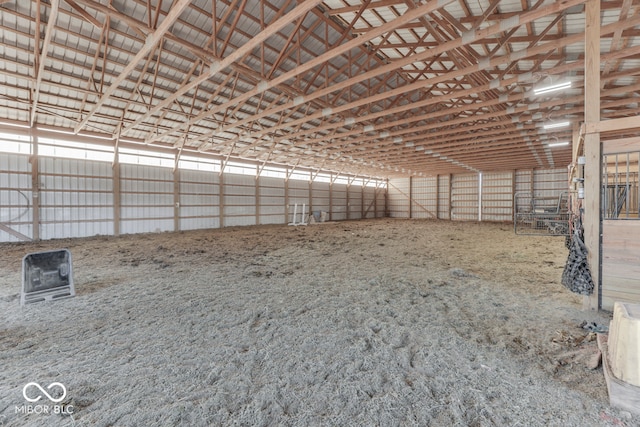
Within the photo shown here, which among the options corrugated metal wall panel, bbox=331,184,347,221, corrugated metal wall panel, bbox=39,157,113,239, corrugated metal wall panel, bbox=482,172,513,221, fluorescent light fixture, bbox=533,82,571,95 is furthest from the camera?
corrugated metal wall panel, bbox=331,184,347,221

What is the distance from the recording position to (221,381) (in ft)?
7.81

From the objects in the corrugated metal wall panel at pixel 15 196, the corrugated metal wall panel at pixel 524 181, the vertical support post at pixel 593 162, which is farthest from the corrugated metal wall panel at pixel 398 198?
the corrugated metal wall panel at pixel 15 196

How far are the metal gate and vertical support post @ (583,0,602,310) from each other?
5.04 m

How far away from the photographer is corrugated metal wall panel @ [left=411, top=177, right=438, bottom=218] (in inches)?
1157

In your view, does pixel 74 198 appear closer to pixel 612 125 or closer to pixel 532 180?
pixel 612 125

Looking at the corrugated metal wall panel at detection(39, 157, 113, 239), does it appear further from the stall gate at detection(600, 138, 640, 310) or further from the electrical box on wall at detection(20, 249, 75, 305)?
the stall gate at detection(600, 138, 640, 310)

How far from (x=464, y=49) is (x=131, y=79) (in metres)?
11.4

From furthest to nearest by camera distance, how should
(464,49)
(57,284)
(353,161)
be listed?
(353,161) < (464,49) < (57,284)

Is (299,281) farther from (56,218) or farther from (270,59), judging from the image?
(56,218)

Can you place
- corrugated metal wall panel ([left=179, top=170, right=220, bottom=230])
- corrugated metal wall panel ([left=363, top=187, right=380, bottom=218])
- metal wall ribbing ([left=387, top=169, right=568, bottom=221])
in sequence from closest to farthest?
corrugated metal wall panel ([left=179, top=170, right=220, bottom=230]), metal wall ribbing ([left=387, top=169, right=568, bottom=221]), corrugated metal wall panel ([left=363, top=187, right=380, bottom=218])

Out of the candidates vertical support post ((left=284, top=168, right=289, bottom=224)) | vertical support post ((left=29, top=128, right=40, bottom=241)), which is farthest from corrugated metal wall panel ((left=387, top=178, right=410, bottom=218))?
vertical support post ((left=29, top=128, right=40, bottom=241))

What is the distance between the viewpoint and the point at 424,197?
30.2 meters

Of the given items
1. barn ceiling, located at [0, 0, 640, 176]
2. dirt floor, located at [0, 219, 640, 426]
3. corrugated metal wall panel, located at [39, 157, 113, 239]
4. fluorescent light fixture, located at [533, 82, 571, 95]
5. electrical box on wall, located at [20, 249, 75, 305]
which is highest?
barn ceiling, located at [0, 0, 640, 176]

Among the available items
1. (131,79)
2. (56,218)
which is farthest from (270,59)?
(56,218)
